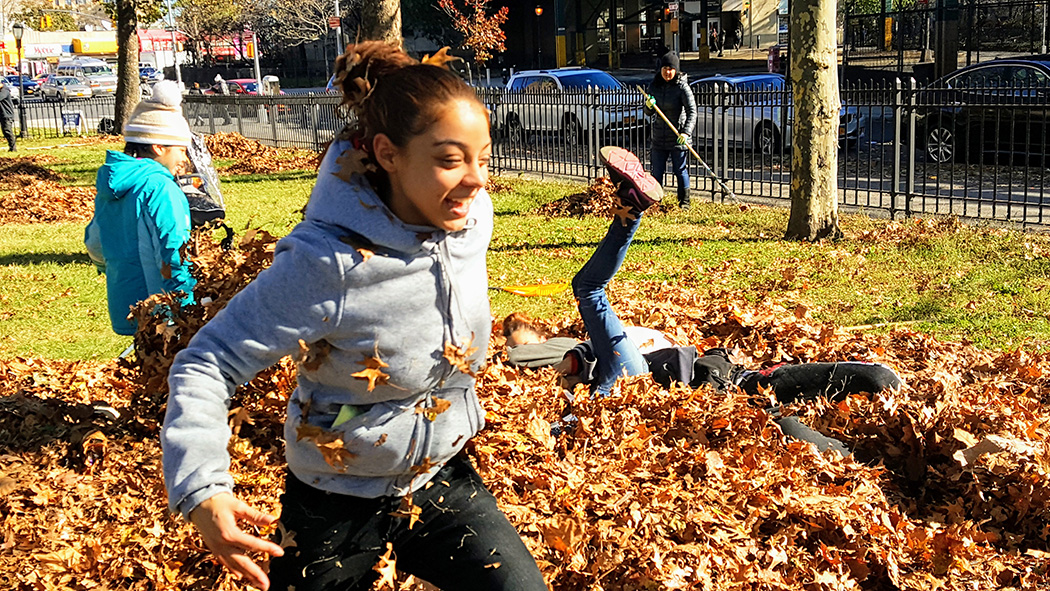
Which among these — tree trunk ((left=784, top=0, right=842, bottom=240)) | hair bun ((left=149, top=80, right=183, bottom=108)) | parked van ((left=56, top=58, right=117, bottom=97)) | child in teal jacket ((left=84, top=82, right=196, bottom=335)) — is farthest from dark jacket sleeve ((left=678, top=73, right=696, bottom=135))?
parked van ((left=56, top=58, right=117, bottom=97))

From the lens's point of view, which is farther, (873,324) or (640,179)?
(873,324)

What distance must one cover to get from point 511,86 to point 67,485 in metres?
18.0

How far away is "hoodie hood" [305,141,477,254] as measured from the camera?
2.25 m

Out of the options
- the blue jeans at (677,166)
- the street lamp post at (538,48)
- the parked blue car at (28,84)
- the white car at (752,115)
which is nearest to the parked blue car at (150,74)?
the parked blue car at (28,84)

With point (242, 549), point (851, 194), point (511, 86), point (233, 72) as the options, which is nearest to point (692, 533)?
point (242, 549)

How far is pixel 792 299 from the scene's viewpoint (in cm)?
801

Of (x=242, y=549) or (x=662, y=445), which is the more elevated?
(x=242, y=549)

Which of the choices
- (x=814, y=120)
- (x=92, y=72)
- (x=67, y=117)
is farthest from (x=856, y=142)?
(x=92, y=72)

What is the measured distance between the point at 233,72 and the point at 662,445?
2377 inches

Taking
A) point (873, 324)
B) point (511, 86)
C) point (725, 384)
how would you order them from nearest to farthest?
1. point (725, 384)
2. point (873, 324)
3. point (511, 86)

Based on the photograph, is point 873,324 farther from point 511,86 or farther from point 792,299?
point 511,86

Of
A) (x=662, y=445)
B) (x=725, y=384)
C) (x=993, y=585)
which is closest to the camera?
(x=993, y=585)

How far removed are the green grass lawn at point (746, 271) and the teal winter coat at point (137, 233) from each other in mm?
2211

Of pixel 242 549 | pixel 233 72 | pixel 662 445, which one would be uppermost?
pixel 233 72
